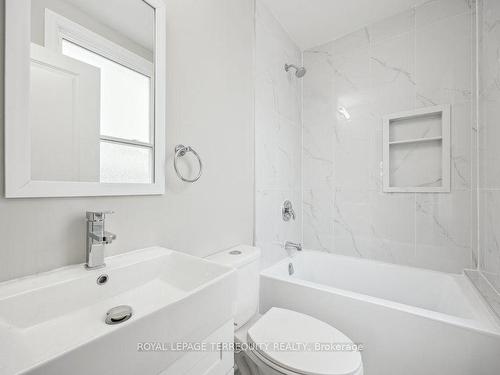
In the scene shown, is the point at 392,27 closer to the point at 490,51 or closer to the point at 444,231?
the point at 490,51

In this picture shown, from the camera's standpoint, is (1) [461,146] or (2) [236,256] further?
(1) [461,146]

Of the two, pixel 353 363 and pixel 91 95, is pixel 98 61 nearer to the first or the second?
pixel 91 95

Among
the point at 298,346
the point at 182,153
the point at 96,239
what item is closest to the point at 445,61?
the point at 182,153

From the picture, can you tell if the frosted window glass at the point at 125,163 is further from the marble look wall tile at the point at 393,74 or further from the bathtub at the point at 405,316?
the marble look wall tile at the point at 393,74

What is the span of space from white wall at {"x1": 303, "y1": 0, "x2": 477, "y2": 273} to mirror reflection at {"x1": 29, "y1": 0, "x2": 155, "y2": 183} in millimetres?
1710

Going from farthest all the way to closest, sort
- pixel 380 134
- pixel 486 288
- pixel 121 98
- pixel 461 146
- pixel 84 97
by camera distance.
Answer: pixel 380 134
pixel 461 146
pixel 486 288
pixel 121 98
pixel 84 97

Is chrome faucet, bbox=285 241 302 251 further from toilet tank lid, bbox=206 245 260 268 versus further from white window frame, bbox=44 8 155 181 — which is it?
white window frame, bbox=44 8 155 181

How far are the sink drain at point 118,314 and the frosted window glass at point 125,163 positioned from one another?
43 cm

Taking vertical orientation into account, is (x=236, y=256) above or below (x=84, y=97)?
below

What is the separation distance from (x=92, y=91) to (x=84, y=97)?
39 millimetres

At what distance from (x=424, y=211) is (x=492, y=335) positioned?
97 cm

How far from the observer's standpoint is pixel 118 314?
2.05 feet

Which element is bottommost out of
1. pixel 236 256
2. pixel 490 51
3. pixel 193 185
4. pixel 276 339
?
pixel 276 339

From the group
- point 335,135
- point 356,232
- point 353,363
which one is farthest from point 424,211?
point 353,363
